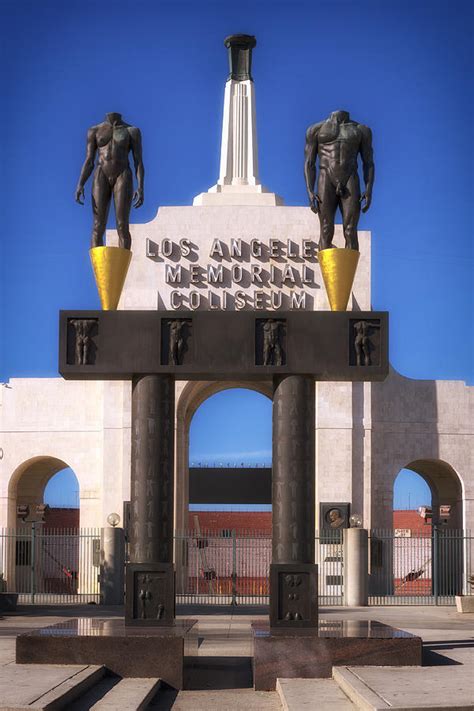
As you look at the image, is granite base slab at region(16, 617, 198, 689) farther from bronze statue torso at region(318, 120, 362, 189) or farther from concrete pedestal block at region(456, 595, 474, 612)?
concrete pedestal block at region(456, 595, 474, 612)

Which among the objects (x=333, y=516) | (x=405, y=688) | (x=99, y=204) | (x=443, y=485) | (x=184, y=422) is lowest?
(x=405, y=688)

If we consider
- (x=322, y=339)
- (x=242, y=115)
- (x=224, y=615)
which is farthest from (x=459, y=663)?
(x=242, y=115)

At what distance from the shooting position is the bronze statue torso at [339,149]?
21.5m

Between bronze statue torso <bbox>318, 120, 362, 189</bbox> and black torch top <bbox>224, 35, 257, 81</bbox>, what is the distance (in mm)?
22786

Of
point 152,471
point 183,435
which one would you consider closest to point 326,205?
point 152,471

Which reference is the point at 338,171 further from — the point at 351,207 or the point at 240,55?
the point at 240,55

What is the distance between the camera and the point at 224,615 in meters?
33.4

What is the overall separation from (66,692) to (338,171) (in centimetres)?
1070

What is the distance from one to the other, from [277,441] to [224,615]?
14147 millimetres

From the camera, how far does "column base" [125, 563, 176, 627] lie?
787 inches

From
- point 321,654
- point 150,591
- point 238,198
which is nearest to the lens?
point 321,654

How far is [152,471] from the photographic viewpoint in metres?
20.3

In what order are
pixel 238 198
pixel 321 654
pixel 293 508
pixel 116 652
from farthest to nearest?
1. pixel 238 198
2. pixel 293 508
3. pixel 321 654
4. pixel 116 652

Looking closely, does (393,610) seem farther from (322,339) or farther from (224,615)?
(322,339)
